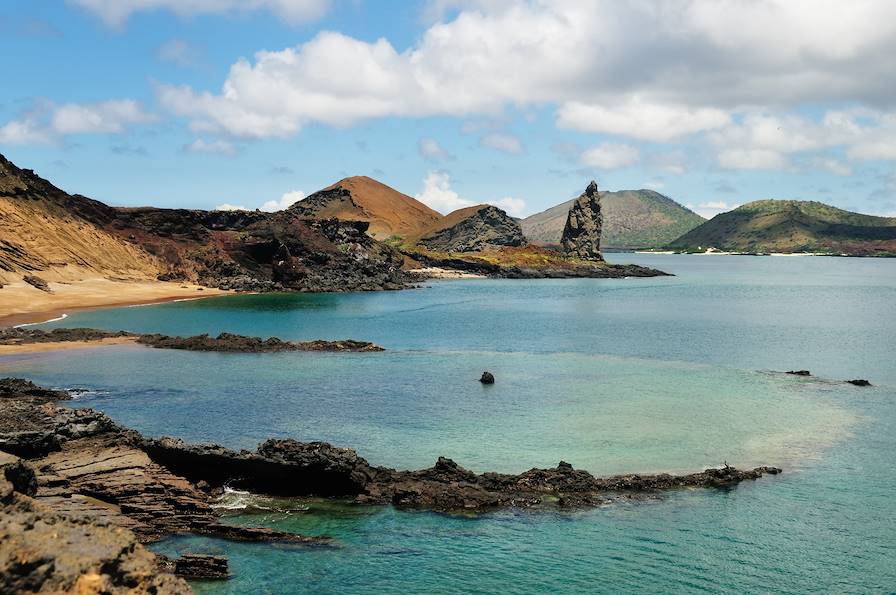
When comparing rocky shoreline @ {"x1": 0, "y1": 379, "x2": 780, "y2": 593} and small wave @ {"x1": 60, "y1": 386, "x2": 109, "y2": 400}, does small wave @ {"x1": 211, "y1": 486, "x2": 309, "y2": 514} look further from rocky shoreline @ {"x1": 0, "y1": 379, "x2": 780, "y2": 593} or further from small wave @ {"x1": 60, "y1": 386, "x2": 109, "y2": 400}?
small wave @ {"x1": 60, "y1": 386, "x2": 109, "y2": 400}

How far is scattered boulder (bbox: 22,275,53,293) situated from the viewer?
113 meters

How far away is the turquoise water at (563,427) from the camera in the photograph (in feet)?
80.9

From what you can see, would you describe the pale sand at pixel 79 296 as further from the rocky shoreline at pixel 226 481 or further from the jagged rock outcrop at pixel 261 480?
the jagged rock outcrop at pixel 261 480

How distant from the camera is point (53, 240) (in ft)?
422

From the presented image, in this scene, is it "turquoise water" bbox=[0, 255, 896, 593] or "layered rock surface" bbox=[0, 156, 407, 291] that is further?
"layered rock surface" bbox=[0, 156, 407, 291]

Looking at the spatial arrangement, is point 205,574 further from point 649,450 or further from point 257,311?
point 257,311

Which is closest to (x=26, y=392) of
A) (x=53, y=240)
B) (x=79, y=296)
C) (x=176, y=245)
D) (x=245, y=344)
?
(x=245, y=344)

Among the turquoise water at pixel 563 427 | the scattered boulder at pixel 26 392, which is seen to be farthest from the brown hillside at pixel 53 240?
the scattered boulder at pixel 26 392

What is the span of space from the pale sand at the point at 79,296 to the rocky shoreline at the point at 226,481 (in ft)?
216

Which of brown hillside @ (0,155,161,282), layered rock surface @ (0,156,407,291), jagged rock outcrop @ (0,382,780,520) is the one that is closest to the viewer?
jagged rock outcrop @ (0,382,780,520)

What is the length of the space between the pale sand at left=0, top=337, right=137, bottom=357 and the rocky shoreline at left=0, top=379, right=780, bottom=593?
3669 cm

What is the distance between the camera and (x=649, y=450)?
38.3 metres

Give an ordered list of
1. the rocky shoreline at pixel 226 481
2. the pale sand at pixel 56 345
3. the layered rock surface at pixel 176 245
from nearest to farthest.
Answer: the rocky shoreline at pixel 226 481, the pale sand at pixel 56 345, the layered rock surface at pixel 176 245

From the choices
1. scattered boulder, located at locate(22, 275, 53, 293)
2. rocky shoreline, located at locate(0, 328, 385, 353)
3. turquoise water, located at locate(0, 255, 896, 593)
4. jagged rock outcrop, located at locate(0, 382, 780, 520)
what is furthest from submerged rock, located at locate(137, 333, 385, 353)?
scattered boulder, located at locate(22, 275, 53, 293)
